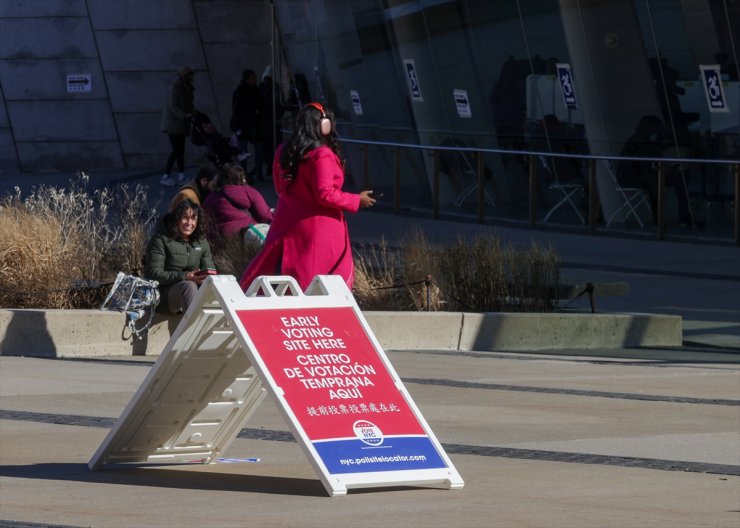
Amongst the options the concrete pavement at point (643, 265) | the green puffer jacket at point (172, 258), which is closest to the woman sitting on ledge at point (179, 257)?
the green puffer jacket at point (172, 258)

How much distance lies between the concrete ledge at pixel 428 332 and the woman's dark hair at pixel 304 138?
267 centimetres

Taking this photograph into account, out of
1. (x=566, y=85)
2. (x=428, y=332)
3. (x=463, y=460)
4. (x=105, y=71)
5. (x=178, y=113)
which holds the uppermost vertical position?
(x=105, y=71)

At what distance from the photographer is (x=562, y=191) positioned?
919 inches

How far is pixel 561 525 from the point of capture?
6250 mm

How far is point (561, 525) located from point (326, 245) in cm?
412

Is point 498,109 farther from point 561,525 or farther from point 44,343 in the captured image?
point 561,525

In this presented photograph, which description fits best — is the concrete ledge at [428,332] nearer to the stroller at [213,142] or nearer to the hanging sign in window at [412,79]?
the stroller at [213,142]

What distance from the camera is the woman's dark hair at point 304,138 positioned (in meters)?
9.91

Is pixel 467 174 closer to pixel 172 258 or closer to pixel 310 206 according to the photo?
pixel 172 258

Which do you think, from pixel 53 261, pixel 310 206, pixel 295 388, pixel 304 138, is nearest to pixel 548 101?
pixel 53 261

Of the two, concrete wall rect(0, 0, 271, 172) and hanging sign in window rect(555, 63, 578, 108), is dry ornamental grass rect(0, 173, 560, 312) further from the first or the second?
concrete wall rect(0, 0, 271, 172)

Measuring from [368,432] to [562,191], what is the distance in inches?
666

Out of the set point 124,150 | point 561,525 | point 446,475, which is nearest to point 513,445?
point 446,475

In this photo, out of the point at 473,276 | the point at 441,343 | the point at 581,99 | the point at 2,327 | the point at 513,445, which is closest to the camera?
the point at 513,445
